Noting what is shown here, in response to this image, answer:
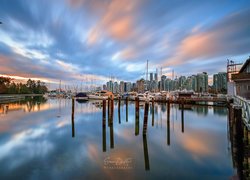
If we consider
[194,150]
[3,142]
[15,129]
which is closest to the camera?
[194,150]

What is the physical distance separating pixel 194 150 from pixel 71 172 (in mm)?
9765

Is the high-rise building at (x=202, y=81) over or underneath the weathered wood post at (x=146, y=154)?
over

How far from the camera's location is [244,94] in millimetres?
22625

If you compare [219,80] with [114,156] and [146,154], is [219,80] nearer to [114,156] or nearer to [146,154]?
[146,154]

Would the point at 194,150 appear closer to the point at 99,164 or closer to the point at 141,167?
the point at 141,167

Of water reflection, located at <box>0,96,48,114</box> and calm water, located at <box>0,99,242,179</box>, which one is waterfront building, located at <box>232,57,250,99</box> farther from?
water reflection, located at <box>0,96,48,114</box>

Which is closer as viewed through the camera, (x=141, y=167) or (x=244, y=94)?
(x=141, y=167)

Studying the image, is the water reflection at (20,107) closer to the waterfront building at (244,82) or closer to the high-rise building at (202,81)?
the waterfront building at (244,82)

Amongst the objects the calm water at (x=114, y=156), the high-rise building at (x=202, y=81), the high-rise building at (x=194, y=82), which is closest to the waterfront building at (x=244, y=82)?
the calm water at (x=114, y=156)

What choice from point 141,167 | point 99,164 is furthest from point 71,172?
point 141,167

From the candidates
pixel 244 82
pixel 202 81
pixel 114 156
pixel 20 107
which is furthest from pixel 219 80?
pixel 114 156

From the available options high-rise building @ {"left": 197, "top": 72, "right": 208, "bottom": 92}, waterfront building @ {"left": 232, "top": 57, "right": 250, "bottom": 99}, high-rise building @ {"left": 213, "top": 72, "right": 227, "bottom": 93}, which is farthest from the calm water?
high-rise building @ {"left": 197, "top": 72, "right": 208, "bottom": 92}

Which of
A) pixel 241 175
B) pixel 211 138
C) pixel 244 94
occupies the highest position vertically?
pixel 244 94

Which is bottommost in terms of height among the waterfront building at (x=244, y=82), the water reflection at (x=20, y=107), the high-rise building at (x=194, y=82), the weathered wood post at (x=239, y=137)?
the water reflection at (x=20, y=107)
